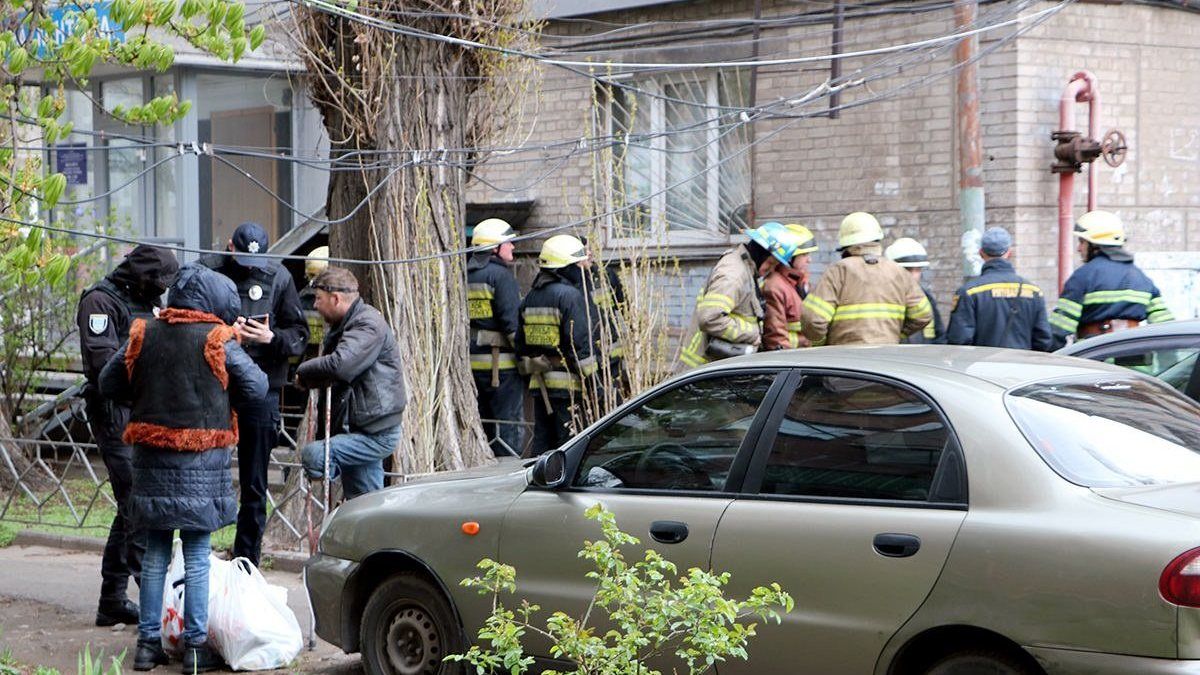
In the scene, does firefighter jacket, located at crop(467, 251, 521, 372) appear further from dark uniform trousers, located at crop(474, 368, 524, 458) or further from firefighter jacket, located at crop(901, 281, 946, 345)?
firefighter jacket, located at crop(901, 281, 946, 345)

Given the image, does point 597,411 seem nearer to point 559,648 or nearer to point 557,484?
point 557,484

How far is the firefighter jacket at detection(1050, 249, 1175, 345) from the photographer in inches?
356

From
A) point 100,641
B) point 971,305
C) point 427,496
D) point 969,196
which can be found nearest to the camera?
point 427,496

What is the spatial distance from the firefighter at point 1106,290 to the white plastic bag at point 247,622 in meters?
5.41

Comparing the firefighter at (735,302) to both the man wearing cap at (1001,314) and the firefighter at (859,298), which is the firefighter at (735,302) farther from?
the man wearing cap at (1001,314)

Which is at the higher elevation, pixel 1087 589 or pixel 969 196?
pixel 969 196

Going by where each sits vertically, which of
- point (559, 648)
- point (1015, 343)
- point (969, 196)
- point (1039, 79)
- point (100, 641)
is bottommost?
point (100, 641)

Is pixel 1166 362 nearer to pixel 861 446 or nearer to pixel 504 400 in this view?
pixel 861 446

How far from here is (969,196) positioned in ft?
33.3

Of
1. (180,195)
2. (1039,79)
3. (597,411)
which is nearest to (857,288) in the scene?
(597,411)

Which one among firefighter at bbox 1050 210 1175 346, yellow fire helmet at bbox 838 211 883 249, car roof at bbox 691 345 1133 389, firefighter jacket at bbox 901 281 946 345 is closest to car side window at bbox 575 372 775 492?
car roof at bbox 691 345 1133 389

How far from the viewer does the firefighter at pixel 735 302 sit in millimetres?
8641

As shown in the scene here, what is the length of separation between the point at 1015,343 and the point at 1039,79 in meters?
2.92

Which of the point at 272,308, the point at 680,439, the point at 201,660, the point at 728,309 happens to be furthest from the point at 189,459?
the point at 728,309
